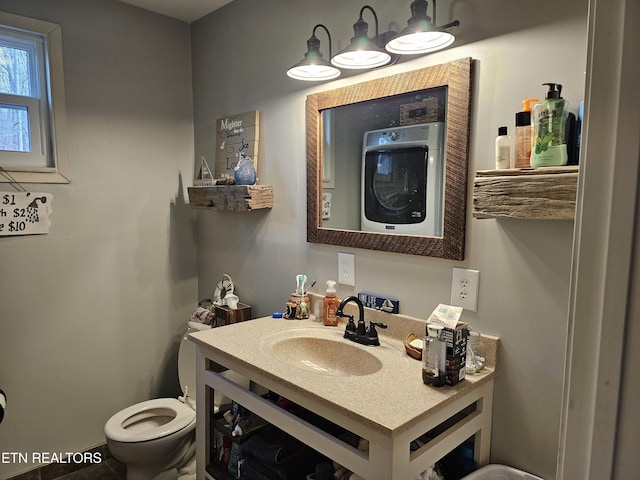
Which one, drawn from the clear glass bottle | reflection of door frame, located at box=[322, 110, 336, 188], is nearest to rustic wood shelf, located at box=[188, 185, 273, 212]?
reflection of door frame, located at box=[322, 110, 336, 188]

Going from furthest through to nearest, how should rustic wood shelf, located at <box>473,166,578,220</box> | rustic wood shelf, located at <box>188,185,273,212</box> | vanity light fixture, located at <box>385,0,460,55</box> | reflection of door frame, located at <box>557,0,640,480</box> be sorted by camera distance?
1. rustic wood shelf, located at <box>188,185,273,212</box>
2. vanity light fixture, located at <box>385,0,460,55</box>
3. rustic wood shelf, located at <box>473,166,578,220</box>
4. reflection of door frame, located at <box>557,0,640,480</box>

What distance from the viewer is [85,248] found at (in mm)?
2162

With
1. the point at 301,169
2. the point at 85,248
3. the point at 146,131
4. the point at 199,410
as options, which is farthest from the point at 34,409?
the point at 301,169

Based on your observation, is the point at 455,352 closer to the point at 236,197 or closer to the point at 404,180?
the point at 404,180

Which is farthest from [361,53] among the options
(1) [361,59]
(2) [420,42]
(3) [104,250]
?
(3) [104,250]

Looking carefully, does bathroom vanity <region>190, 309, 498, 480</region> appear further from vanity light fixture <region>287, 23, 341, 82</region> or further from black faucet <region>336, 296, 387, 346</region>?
vanity light fixture <region>287, 23, 341, 82</region>

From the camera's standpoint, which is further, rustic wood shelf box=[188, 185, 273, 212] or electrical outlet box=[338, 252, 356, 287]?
rustic wood shelf box=[188, 185, 273, 212]

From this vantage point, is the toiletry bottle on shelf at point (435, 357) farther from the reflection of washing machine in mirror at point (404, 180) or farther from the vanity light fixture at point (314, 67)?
the vanity light fixture at point (314, 67)

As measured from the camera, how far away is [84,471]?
2.18 meters

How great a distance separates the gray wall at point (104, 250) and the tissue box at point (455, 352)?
1.81m

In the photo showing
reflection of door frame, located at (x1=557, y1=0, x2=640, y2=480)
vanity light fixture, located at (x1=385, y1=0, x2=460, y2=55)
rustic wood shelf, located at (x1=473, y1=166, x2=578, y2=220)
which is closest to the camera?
reflection of door frame, located at (x1=557, y1=0, x2=640, y2=480)

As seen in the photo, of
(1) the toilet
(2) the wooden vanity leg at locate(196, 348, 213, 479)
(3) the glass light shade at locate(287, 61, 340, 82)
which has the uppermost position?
(3) the glass light shade at locate(287, 61, 340, 82)

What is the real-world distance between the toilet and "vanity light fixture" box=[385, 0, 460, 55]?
1.62 meters

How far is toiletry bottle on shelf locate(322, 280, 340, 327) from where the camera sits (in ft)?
5.64
